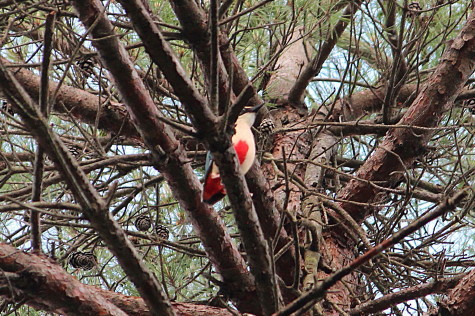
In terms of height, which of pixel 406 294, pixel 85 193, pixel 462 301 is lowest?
pixel 462 301

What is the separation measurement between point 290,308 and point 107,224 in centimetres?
51

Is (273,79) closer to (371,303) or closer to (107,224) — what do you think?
(371,303)

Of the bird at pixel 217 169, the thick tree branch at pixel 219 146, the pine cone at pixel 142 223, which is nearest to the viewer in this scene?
the thick tree branch at pixel 219 146

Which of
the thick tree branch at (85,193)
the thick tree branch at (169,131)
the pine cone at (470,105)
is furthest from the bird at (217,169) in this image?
the pine cone at (470,105)

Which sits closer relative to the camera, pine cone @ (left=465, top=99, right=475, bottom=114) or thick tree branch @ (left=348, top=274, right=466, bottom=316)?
thick tree branch @ (left=348, top=274, right=466, bottom=316)

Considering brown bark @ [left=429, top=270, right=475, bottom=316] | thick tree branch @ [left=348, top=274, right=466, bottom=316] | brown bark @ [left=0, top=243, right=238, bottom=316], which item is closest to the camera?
brown bark @ [left=0, top=243, right=238, bottom=316]

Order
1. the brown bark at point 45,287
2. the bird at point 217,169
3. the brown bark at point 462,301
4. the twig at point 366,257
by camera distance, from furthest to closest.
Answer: the bird at point 217,169 → the brown bark at point 462,301 → the brown bark at point 45,287 → the twig at point 366,257

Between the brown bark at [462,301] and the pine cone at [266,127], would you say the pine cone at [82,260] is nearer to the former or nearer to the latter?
the pine cone at [266,127]

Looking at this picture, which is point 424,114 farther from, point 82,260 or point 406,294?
point 82,260

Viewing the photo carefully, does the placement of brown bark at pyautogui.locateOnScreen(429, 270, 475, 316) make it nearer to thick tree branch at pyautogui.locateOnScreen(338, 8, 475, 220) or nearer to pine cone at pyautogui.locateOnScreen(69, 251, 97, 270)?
thick tree branch at pyautogui.locateOnScreen(338, 8, 475, 220)

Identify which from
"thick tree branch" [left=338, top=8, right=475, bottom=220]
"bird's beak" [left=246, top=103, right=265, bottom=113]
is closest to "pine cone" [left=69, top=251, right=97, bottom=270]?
"bird's beak" [left=246, top=103, right=265, bottom=113]

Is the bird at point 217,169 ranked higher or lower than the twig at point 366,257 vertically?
higher

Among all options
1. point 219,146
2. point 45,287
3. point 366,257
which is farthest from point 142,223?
point 366,257

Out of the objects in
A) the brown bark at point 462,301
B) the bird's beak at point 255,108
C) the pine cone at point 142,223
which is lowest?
the brown bark at point 462,301
